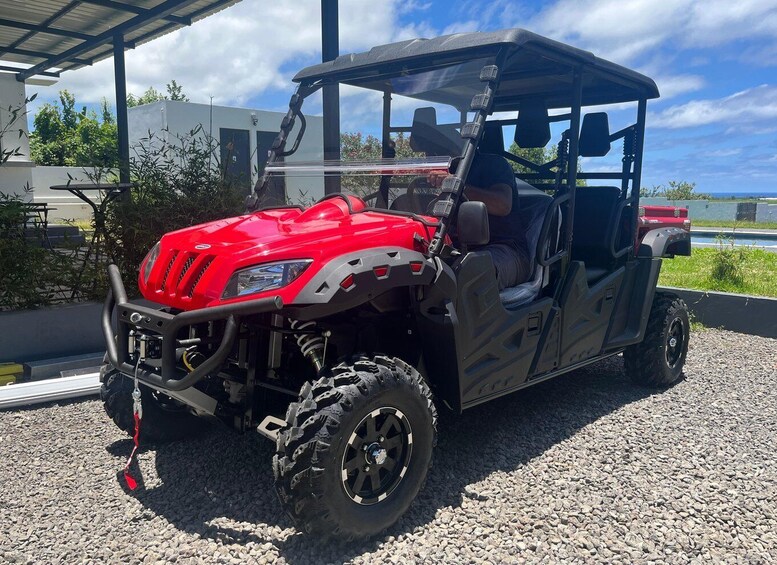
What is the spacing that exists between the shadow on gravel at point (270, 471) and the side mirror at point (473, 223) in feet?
4.20

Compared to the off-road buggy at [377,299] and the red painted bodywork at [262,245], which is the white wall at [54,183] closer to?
the off-road buggy at [377,299]

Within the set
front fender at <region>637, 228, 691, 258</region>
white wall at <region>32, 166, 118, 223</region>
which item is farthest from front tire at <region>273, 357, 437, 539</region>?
white wall at <region>32, 166, 118, 223</region>

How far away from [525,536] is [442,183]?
1676 mm

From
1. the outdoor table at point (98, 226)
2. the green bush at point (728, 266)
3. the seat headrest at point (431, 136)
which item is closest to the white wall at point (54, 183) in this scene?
the outdoor table at point (98, 226)

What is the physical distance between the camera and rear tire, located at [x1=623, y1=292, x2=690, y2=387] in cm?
519

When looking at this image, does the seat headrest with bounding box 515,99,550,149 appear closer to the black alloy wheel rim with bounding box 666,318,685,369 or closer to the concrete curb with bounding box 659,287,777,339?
the black alloy wheel rim with bounding box 666,318,685,369

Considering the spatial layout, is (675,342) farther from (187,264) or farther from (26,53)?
(26,53)

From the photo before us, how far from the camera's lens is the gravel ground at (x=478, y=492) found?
290cm

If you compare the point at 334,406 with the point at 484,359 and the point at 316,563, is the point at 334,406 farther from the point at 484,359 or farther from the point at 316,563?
the point at 484,359

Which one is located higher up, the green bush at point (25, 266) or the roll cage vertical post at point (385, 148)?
the roll cage vertical post at point (385, 148)

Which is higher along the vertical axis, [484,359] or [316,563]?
[484,359]

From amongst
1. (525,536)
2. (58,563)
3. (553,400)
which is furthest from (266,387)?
(553,400)

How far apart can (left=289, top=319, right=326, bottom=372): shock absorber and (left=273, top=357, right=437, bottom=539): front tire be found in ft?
0.78

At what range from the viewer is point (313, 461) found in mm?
2711
